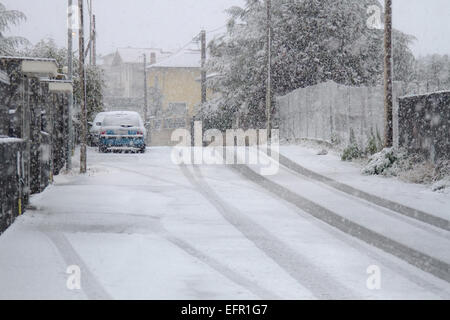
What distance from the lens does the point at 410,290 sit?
6207 millimetres

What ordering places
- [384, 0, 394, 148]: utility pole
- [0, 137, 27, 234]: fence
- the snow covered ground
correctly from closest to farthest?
the snow covered ground < [0, 137, 27, 234]: fence < [384, 0, 394, 148]: utility pole

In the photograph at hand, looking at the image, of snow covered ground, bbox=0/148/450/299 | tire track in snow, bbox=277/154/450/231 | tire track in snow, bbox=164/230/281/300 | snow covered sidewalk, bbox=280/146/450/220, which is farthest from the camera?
snow covered sidewalk, bbox=280/146/450/220

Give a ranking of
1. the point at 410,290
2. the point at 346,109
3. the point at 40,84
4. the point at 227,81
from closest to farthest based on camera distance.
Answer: the point at 410,290 < the point at 40,84 < the point at 346,109 < the point at 227,81

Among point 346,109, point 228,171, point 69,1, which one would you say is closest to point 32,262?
point 228,171

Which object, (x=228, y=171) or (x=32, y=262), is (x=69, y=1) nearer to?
(x=228, y=171)

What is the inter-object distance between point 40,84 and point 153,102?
155ft

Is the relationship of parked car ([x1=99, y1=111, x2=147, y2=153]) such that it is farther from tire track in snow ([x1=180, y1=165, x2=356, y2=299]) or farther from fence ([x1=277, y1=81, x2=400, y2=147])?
tire track in snow ([x1=180, y1=165, x2=356, y2=299])

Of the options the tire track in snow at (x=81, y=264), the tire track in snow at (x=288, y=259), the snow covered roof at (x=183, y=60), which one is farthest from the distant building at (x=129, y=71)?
the tire track in snow at (x=81, y=264)

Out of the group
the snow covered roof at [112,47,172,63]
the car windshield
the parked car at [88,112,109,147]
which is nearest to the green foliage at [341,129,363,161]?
the car windshield

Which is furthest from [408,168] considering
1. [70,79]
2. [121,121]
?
[121,121]

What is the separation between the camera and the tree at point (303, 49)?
94.6 feet

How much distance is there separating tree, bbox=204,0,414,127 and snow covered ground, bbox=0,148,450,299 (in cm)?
1623

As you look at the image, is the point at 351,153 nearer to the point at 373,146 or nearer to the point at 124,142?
→ the point at 373,146

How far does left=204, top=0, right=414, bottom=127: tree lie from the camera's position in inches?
1136
